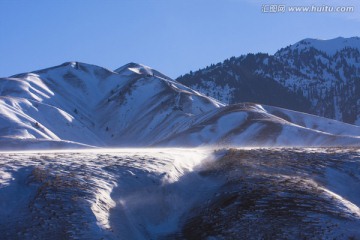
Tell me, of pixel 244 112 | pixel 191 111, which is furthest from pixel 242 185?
pixel 191 111

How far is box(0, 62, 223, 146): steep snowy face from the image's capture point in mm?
118938

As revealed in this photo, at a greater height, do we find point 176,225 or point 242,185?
point 242,185

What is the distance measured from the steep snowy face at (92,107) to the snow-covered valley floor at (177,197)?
2821 inches

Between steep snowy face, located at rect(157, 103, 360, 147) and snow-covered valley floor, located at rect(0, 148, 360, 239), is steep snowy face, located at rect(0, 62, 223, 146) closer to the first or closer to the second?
steep snowy face, located at rect(157, 103, 360, 147)

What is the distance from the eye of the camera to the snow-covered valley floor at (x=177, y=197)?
1647 centimetres

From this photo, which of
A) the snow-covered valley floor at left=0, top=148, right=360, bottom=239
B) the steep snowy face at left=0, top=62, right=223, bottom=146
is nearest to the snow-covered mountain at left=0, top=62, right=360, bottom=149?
the steep snowy face at left=0, top=62, right=223, bottom=146

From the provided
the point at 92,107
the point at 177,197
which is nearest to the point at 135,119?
the point at 92,107

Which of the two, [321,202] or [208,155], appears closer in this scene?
[321,202]

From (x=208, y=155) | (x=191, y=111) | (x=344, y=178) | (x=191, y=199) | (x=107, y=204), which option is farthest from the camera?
(x=191, y=111)

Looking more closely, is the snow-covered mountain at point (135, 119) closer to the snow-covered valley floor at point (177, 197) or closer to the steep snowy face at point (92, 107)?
the steep snowy face at point (92, 107)

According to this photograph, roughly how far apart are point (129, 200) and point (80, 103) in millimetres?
159116

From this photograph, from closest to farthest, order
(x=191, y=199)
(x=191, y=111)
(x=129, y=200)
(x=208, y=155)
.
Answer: (x=129, y=200), (x=191, y=199), (x=208, y=155), (x=191, y=111)

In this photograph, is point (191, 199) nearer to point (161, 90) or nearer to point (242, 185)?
point (242, 185)

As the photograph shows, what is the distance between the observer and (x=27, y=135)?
3533 inches
